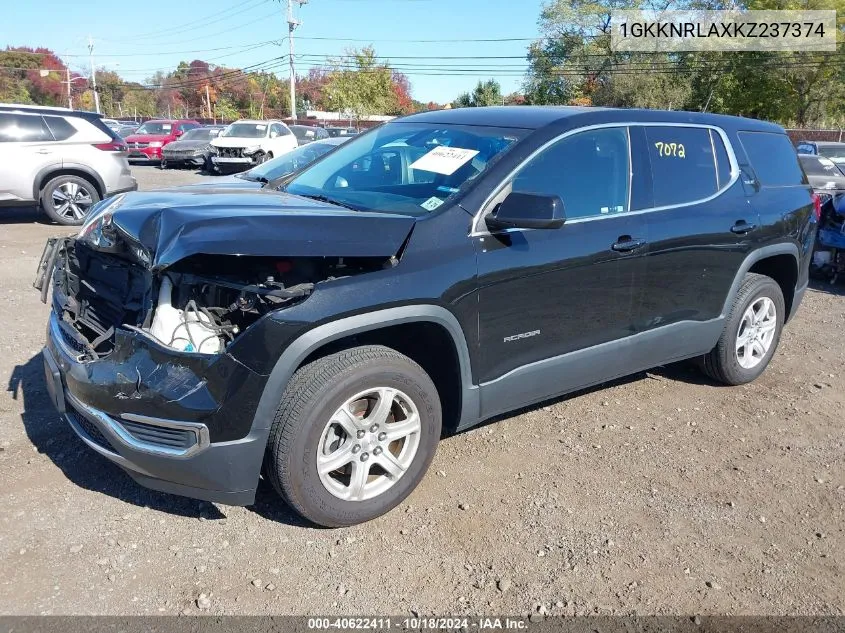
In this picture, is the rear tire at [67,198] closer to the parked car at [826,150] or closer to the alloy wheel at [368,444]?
the alloy wheel at [368,444]

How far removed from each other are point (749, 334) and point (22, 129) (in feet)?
34.7

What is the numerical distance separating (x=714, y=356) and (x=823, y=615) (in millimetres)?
2328

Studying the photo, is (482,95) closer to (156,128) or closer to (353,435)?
(156,128)

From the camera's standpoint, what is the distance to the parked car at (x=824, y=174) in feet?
41.5

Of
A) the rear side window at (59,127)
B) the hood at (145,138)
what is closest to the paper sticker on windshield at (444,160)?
the rear side window at (59,127)

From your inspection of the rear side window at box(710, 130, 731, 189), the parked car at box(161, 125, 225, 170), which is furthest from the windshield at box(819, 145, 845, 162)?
the parked car at box(161, 125, 225, 170)

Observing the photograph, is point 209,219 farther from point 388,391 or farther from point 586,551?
point 586,551

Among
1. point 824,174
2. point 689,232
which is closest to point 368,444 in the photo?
point 689,232

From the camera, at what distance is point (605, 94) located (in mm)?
44750

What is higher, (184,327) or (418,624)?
(184,327)

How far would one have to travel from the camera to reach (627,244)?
3818 mm

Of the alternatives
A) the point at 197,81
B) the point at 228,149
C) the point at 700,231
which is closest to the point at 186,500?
the point at 700,231

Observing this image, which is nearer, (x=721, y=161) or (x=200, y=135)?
(x=721, y=161)

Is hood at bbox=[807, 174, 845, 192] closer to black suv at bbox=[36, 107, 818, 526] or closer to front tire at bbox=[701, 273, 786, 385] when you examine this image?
front tire at bbox=[701, 273, 786, 385]
